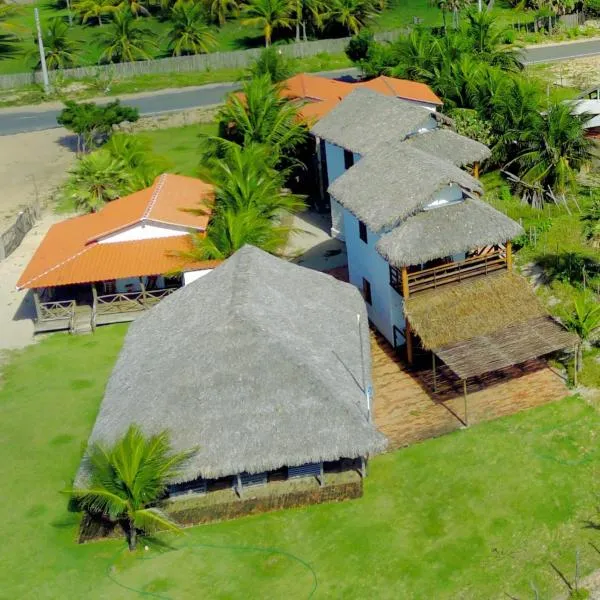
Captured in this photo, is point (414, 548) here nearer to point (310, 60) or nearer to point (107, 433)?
point (107, 433)

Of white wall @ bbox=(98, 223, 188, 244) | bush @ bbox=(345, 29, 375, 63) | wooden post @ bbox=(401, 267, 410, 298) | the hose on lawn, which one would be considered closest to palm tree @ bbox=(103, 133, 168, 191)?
white wall @ bbox=(98, 223, 188, 244)

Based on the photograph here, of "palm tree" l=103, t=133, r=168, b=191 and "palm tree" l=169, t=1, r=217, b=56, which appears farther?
"palm tree" l=169, t=1, r=217, b=56

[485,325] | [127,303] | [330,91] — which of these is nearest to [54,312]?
[127,303]

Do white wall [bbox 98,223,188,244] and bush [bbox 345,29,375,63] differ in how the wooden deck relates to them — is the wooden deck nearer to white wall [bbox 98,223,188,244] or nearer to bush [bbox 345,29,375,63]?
white wall [bbox 98,223,188,244]

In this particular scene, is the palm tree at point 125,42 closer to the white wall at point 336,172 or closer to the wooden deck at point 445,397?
the white wall at point 336,172

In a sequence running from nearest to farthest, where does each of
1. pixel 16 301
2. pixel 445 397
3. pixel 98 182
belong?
pixel 445 397 → pixel 16 301 → pixel 98 182

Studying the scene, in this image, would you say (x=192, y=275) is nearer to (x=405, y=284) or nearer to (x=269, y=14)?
(x=405, y=284)

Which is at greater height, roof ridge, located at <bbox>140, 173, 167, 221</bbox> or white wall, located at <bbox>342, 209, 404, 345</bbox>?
roof ridge, located at <bbox>140, 173, 167, 221</bbox>

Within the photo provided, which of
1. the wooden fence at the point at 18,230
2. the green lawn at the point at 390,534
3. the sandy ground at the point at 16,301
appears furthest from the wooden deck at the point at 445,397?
the wooden fence at the point at 18,230

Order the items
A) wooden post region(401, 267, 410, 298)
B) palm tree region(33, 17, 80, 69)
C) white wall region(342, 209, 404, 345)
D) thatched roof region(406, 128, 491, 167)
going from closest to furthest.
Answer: wooden post region(401, 267, 410, 298), white wall region(342, 209, 404, 345), thatched roof region(406, 128, 491, 167), palm tree region(33, 17, 80, 69)
